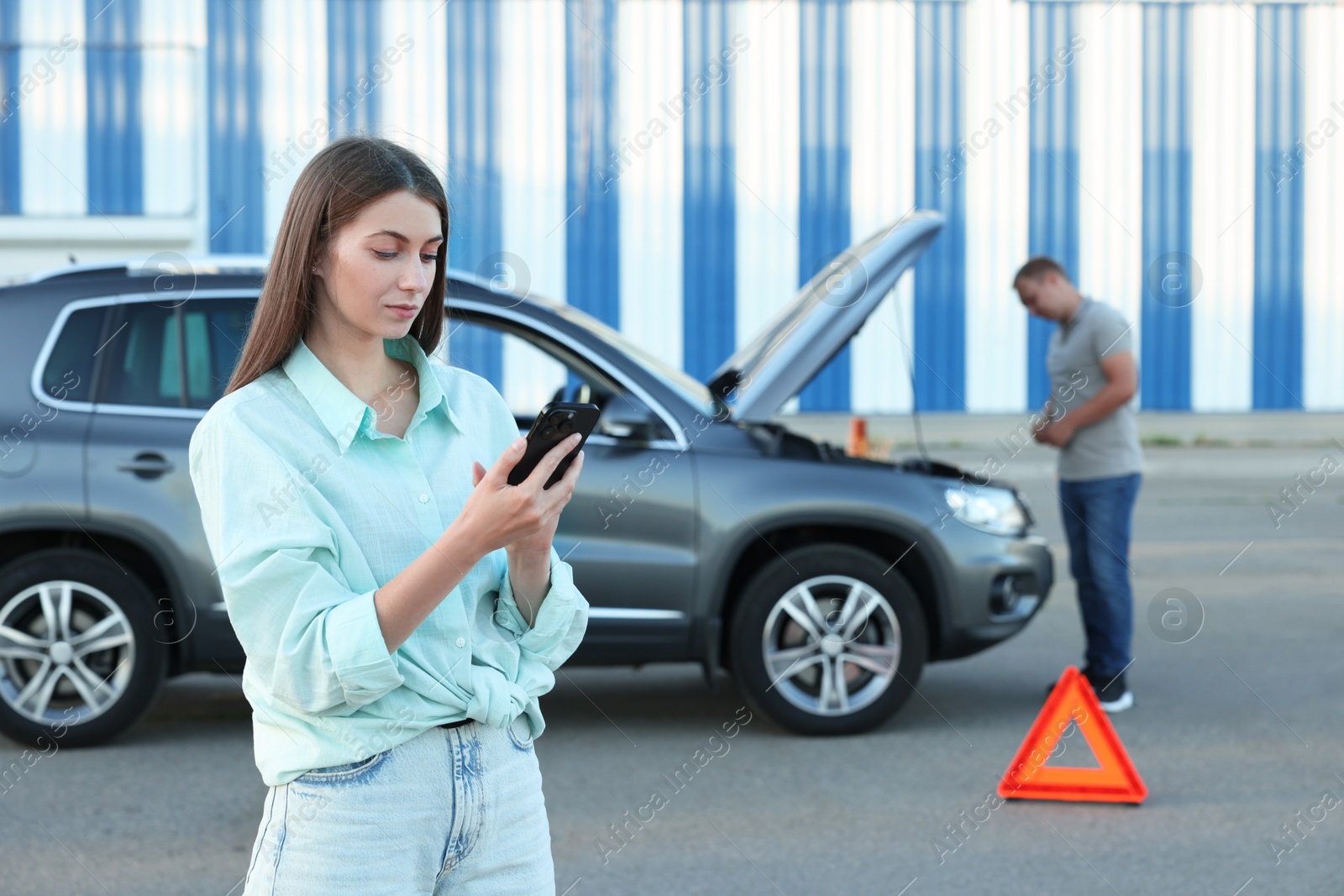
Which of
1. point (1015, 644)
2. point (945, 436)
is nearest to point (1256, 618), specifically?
point (1015, 644)

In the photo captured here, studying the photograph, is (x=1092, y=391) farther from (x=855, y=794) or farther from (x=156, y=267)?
(x=156, y=267)

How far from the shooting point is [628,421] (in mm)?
5672

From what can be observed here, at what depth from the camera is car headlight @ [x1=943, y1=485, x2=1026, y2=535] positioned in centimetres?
599

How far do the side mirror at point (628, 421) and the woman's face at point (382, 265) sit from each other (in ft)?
12.7

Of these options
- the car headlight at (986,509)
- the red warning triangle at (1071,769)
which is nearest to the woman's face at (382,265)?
the red warning triangle at (1071,769)

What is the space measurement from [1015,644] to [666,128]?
609 inches

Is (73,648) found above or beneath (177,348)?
beneath

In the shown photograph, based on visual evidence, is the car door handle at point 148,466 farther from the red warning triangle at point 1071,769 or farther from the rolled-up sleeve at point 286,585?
the rolled-up sleeve at point 286,585

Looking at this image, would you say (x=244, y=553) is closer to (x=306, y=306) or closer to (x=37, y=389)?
(x=306, y=306)

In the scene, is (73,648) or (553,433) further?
(73,648)

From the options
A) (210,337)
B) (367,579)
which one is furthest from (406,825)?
(210,337)

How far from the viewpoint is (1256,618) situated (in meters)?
8.55

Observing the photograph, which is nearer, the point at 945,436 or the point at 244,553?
the point at 244,553

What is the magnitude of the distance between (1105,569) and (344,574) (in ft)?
17.3
